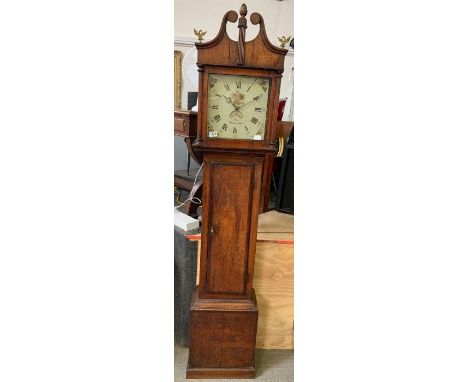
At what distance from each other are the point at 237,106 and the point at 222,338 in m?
1.01

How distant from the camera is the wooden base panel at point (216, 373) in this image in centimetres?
163

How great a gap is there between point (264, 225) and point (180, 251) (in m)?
0.45

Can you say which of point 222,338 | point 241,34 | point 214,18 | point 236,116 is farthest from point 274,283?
point 214,18

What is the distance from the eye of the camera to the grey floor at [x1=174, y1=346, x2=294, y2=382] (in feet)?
5.50

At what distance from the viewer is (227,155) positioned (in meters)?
1.40

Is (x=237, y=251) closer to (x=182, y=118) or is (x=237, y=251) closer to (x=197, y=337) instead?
(x=197, y=337)

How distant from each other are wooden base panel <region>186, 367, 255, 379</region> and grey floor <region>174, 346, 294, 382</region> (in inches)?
0.8

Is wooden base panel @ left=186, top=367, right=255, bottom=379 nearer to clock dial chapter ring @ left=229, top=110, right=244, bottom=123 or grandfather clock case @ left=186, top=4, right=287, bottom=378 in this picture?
grandfather clock case @ left=186, top=4, right=287, bottom=378

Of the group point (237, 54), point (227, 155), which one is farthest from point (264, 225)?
point (237, 54)

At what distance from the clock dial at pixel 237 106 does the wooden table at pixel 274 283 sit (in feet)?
1.91

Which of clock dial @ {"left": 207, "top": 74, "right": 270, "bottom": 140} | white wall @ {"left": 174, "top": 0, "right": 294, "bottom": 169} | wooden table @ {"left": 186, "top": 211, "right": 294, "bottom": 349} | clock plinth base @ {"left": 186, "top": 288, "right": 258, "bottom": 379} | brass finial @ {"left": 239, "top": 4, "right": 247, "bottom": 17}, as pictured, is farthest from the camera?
white wall @ {"left": 174, "top": 0, "right": 294, "bottom": 169}

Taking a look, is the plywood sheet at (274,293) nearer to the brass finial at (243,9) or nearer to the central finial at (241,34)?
the central finial at (241,34)

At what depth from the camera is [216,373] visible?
1.64 meters

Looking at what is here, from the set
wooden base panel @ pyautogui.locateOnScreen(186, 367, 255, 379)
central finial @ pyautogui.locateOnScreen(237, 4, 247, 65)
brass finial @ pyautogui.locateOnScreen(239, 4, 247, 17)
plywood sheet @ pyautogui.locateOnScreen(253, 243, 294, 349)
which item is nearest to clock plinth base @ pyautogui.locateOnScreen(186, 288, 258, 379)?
wooden base panel @ pyautogui.locateOnScreen(186, 367, 255, 379)
